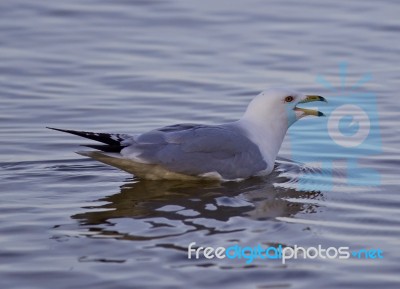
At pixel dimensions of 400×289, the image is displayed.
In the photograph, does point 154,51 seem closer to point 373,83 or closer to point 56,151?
point 373,83

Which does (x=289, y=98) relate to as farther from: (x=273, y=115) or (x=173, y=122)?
(x=173, y=122)

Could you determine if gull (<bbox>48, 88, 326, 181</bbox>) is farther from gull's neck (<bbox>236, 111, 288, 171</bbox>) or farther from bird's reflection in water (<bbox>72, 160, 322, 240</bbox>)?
bird's reflection in water (<bbox>72, 160, 322, 240</bbox>)

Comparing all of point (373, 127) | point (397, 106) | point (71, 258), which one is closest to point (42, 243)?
point (71, 258)

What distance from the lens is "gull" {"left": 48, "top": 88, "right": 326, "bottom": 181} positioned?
8828 mm

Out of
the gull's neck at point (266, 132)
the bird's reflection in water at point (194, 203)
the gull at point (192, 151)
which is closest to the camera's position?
the bird's reflection in water at point (194, 203)

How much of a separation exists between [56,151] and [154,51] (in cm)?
393

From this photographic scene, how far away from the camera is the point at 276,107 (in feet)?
31.6

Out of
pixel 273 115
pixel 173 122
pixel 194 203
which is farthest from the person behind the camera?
pixel 173 122

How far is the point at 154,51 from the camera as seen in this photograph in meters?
13.6

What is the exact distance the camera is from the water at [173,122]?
6.84 metres

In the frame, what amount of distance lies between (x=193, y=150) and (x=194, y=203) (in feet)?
1.96

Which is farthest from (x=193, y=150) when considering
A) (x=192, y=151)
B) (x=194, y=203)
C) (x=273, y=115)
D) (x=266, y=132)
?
→ (x=273, y=115)

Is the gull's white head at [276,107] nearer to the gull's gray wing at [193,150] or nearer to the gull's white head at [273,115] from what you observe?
the gull's white head at [273,115]

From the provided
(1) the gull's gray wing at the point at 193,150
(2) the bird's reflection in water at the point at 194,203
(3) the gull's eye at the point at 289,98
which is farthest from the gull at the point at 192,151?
(3) the gull's eye at the point at 289,98
